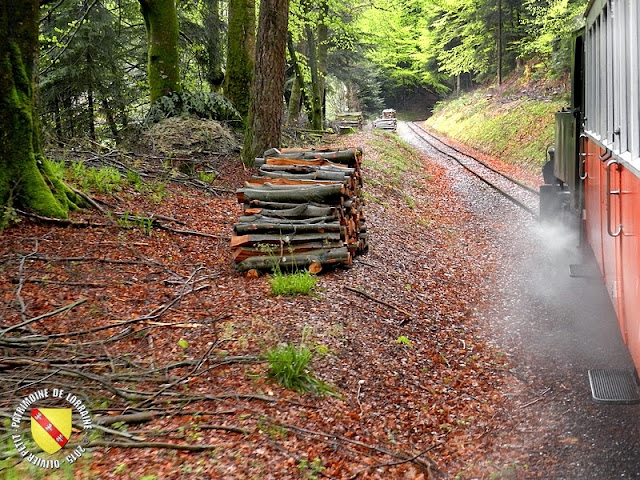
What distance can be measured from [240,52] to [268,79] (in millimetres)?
4112

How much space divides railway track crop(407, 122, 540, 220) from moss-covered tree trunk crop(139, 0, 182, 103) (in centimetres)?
866

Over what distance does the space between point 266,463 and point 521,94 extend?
32.9 meters

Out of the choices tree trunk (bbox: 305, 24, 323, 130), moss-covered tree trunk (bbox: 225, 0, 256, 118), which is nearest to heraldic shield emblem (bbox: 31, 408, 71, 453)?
moss-covered tree trunk (bbox: 225, 0, 256, 118)

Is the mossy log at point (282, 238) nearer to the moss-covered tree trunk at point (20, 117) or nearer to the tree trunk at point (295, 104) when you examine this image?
the moss-covered tree trunk at point (20, 117)

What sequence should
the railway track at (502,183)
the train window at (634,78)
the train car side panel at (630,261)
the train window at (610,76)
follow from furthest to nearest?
the railway track at (502,183) < the train window at (610,76) < the train car side panel at (630,261) < the train window at (634,78)

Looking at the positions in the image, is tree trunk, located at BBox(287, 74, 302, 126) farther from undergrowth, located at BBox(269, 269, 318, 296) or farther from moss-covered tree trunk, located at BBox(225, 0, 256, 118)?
undergrowth, located at BBox(269, 269, 318, 296)

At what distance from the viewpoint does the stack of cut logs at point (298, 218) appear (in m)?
7.76

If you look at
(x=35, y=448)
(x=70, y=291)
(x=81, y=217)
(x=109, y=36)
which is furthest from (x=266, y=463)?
(x=109, y=36)

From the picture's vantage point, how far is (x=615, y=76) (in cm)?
472

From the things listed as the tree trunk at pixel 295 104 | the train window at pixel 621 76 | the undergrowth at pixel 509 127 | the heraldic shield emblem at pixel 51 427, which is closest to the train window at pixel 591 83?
the train window at pixel 621 76

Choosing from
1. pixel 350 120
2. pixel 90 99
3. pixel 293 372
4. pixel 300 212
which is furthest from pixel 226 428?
pixel 350 120

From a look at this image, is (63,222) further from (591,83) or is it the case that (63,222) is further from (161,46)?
(161,46)

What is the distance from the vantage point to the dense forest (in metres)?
7.94

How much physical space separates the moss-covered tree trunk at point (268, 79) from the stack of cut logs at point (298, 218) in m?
3.49
